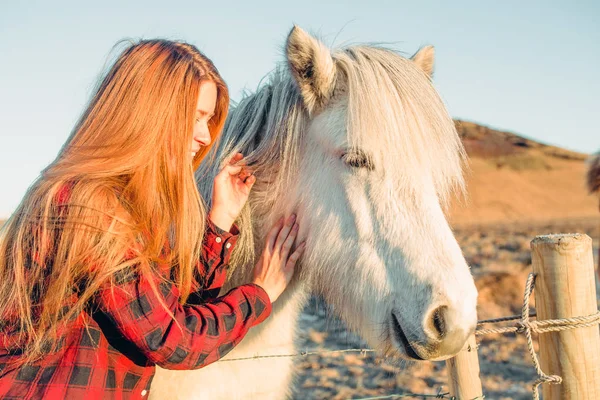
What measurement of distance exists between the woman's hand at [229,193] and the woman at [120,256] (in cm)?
12

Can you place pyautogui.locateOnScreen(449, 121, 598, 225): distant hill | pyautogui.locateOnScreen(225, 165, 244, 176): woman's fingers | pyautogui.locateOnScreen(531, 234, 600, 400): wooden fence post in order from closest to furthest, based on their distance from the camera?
pyautogui.locateOnScreen(531, 234, 600, 400): wooden fence post → pyautogui.locateOnScreen(225, 165, 244, 176): woman's fingers → pyautogui.locateOnScreen(449, 121, 598, 225): distant hill

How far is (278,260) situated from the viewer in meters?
1.76

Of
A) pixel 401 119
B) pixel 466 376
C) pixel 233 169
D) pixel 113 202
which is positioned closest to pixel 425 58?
pixel 401 119

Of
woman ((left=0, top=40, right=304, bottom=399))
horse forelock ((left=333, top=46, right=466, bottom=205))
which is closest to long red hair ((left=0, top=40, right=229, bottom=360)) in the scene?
woman ((left=0, top=40, right=304, bottom=399))

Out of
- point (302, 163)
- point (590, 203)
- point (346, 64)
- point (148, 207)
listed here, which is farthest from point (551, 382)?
point (590, 203)

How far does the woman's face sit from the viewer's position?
1.70 meters

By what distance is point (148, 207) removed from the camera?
1.44m

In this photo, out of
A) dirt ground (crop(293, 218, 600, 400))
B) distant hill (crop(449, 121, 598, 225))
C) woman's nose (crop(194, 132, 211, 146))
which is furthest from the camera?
distant hill (crop(449, 121, 598, 225))

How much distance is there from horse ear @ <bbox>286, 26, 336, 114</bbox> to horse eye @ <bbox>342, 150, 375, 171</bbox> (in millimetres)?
299

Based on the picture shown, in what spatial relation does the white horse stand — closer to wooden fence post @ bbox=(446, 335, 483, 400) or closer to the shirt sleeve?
the shirt sleeve

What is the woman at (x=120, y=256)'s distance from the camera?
1243 mm

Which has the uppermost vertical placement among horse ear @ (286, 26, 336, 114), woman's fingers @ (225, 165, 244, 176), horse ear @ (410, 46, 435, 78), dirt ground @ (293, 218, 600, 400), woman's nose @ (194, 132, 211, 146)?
horse ear @ (410, 46, 435, 78)

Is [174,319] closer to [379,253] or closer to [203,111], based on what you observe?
[379,253]

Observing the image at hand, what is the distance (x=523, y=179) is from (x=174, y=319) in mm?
32859
